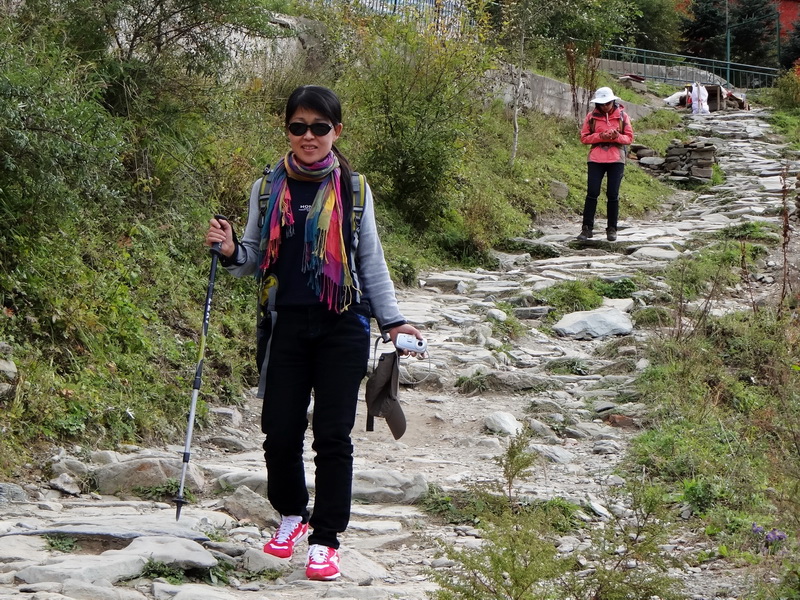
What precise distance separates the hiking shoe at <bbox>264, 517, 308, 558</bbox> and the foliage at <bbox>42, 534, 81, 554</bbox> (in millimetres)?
749

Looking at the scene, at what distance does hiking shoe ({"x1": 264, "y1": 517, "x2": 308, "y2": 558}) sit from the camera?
13.3 ft

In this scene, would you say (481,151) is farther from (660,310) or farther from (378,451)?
(378,451)

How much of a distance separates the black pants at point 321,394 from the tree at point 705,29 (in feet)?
141

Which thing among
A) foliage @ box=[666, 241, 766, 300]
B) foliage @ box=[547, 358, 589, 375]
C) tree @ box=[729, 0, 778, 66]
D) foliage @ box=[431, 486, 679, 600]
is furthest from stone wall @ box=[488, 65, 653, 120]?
tree @ box=[729, 0, 778, 66]

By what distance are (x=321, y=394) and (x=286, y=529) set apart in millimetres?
648

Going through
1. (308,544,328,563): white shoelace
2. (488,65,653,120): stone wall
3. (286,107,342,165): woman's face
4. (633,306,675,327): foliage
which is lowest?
(308,544,328,563): white shoelace

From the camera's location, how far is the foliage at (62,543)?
3809 mm

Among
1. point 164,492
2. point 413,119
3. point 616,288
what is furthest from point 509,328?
point 164,492

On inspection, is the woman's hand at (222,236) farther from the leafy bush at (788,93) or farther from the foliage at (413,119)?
the leafy bush at (788,93)

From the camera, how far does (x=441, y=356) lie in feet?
28.1

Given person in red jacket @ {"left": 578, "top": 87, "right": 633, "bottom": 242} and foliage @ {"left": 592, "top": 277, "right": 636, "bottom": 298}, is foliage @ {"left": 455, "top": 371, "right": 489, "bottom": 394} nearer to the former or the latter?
foliage @ {"left": 592, "top": 277, "right": 636, "bottom": 298}

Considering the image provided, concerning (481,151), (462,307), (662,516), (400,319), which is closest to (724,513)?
(662,516)

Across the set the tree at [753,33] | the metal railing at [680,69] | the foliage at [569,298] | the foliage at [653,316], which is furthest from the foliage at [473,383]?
the tree at [753,33]

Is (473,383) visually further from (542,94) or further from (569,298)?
(542,94)
